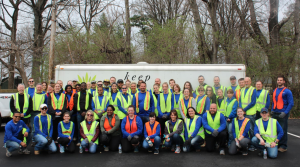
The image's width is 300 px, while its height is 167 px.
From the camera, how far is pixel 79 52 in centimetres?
1538

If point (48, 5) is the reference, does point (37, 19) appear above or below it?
below

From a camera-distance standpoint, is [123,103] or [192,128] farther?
[123,103]

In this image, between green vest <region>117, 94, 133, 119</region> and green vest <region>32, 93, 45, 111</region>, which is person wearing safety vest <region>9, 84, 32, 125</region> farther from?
green vest <region>117, 94, 133, 119</region>

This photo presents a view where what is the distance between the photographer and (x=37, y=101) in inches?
259

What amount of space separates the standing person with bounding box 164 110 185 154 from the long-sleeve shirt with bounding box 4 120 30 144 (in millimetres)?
3624

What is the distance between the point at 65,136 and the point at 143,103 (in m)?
2.22

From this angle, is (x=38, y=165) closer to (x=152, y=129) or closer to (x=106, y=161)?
(x=106, y=161)

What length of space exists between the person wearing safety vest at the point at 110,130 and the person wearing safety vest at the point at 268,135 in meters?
3.43

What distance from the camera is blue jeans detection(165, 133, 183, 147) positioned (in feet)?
19.5

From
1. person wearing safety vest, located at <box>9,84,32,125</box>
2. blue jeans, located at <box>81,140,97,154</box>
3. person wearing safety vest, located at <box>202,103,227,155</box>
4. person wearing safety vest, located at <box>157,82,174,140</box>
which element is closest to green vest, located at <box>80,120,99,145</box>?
blue jeans, located at <box>81,140,97,154</box>

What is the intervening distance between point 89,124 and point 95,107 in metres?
0.68

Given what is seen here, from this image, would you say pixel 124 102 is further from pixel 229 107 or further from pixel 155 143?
pixel 229 107

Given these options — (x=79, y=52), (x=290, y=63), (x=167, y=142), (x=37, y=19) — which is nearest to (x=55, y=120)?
(x=167, y=142)

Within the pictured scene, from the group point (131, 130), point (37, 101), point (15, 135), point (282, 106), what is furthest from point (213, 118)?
point (15, 135)
